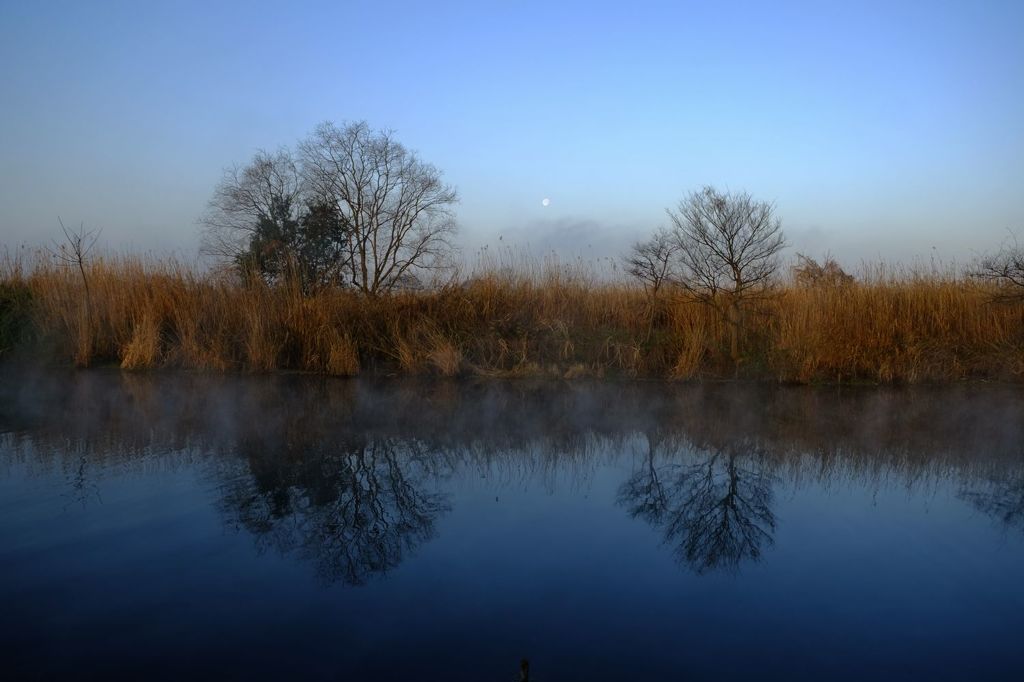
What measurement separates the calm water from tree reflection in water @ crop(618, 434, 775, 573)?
3 cm

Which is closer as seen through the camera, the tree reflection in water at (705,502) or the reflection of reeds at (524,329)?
the tree reflection in water at (705,502)

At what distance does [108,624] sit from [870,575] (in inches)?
161

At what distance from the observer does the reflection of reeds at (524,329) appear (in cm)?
1192

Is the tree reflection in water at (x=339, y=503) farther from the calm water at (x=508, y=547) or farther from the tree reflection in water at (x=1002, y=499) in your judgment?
the tree reflection in water at (x=1002, y=499)

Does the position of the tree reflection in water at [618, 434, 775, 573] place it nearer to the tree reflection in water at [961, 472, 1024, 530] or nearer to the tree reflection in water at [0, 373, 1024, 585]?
the tree reflection in water at [0, 373, 1024, 585]

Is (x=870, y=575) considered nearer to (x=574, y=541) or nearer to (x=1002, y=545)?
(x=1002, y=545)

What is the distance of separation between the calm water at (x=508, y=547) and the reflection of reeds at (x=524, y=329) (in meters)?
3.23

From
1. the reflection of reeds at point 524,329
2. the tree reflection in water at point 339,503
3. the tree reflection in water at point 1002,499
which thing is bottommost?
the tree reflection in water at point 1002,499

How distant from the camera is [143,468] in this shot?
21.0 ft

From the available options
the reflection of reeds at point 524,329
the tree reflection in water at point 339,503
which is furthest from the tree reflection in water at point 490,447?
the reflection of reeds at point 524,329

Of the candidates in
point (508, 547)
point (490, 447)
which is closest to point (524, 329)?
point (490, 447)

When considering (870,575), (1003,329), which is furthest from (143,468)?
(1003,329)

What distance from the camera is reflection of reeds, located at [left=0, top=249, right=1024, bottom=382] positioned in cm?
1192

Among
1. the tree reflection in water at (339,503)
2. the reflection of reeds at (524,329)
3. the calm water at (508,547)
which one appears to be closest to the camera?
the calm water at (508,547)
